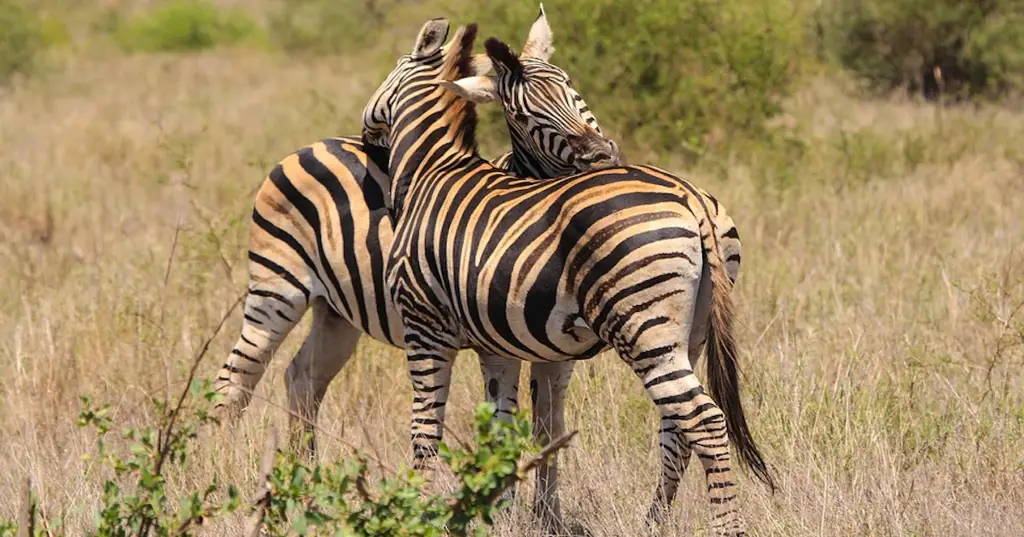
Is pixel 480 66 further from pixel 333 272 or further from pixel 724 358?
pixel 724 358

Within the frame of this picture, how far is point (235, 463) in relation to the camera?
5301 millimetres

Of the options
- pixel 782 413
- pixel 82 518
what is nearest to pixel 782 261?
pixel 782 413

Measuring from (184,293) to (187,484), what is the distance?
2756 mm

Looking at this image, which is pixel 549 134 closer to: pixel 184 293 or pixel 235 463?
pixel 235 463

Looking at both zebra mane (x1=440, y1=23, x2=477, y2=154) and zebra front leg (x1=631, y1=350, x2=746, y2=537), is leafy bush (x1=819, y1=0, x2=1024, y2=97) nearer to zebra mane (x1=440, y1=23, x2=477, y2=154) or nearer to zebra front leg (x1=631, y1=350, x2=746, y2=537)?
zebra mane (x1=440, y1=23, x2=477, y2=154)

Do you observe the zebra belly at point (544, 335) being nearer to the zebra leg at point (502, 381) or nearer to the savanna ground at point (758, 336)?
the zebra leg at point (502, 381)

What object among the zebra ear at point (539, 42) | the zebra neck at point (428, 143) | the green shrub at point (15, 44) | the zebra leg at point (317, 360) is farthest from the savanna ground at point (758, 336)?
the green shrub at point (15, 44)

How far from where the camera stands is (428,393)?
475 cm

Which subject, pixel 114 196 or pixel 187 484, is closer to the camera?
pixel 187 484

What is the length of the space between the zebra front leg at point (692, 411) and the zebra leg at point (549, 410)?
974 millimetres

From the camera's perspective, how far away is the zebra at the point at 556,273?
13.1ft


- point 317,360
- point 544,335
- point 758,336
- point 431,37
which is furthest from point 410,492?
point 758,336

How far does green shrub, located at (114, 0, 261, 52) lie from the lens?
32.5 metres

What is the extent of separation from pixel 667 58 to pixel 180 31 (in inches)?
948
